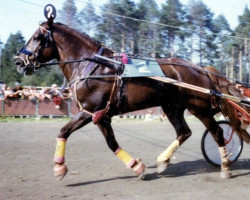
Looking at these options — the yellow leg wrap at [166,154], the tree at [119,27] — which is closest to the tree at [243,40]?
the tree at [119,27]

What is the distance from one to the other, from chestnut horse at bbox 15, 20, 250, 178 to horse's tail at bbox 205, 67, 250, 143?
1.01 feet

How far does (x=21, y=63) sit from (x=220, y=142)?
3.32 metres

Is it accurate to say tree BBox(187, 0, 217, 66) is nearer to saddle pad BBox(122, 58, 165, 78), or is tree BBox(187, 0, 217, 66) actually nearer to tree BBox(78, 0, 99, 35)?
tree BBox(78, 0, 99, 35)

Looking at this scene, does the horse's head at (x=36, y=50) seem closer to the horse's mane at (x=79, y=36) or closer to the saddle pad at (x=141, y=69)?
the horse's mane at (x=79, y=36)

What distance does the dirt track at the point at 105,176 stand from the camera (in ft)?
14.0

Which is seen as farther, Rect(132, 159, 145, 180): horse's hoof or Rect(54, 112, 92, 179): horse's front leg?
Rect(132, 159, 145, 180): horse's hoof

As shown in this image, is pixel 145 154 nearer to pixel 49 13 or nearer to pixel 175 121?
pixel 175 121

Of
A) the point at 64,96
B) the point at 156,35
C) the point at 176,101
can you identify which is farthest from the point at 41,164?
the point at 156,35

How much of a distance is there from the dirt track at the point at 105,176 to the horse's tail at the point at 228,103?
0.69m

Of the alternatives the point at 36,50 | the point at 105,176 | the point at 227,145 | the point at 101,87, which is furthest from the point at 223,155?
the point at 36,50

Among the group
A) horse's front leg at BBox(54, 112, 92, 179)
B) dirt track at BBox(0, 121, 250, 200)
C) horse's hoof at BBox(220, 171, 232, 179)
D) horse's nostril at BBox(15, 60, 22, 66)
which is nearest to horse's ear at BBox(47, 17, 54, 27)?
horse's nostril at BBox(15, 60, 22, 66)

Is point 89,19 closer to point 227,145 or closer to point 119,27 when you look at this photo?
point 119,27

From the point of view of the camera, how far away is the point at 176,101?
5652 mm

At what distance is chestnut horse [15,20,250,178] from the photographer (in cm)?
488
